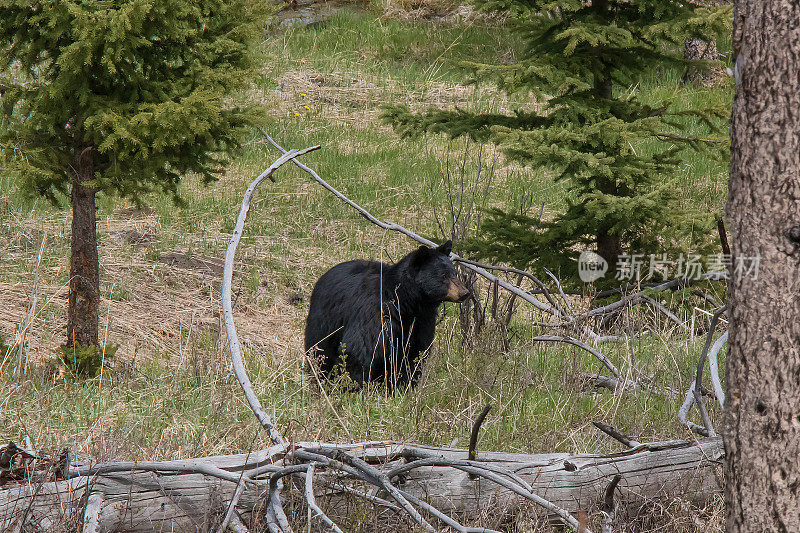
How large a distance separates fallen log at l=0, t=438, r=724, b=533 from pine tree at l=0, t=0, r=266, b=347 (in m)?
2.99

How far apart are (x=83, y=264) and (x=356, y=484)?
3.84 meters

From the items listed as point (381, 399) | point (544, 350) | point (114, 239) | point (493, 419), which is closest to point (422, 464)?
point (493, 419)

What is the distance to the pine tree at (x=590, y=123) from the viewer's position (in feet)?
19.6

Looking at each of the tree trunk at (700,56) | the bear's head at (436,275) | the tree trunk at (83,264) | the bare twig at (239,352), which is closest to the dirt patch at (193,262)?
the tree trunk at (83,264)

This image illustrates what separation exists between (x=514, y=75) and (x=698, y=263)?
7.30 ft

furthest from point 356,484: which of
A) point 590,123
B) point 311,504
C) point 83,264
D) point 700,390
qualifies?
point 590,123

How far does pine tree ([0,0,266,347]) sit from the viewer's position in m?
5.27

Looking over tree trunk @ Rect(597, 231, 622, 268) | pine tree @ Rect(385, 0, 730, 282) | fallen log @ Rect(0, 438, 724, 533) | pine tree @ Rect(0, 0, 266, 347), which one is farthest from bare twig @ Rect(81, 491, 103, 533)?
tree trunk @ Rect(597, 231, 622, 268)

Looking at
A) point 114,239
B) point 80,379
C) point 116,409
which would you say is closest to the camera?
point 116,409

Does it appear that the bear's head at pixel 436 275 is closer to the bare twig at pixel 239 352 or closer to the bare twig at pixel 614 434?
the bare twig at pixel 239 352

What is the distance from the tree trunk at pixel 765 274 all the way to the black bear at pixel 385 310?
3.21 m

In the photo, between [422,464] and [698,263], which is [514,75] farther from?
[422,464]

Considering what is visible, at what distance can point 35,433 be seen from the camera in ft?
12.8

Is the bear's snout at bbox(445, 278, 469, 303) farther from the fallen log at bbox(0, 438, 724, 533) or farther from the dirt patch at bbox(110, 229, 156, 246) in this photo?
the dirt patch at bbox(110, 229, 156, 246)
